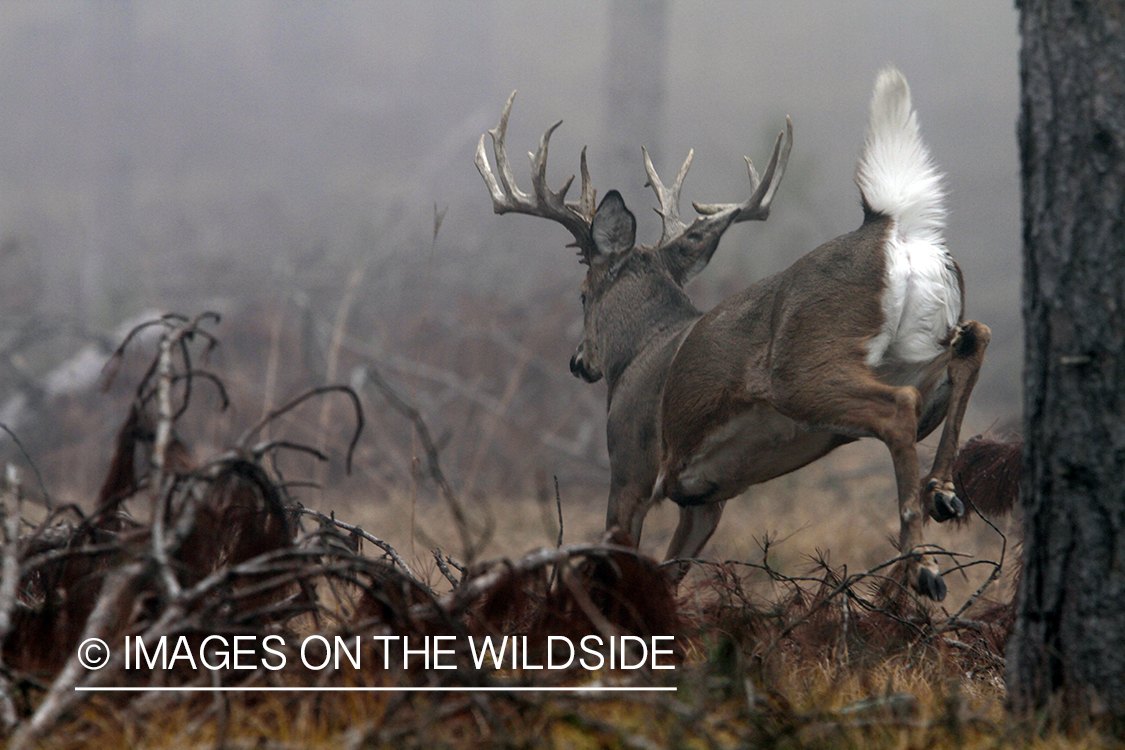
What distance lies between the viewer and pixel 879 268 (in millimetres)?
3309

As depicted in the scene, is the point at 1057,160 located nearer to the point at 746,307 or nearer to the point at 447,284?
the point at 746,307

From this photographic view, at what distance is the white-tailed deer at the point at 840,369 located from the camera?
318 cm

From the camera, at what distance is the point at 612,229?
15.4 feet

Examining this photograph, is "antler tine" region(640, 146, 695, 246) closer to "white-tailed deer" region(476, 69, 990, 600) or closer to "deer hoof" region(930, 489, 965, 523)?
"white-tailed deer" region(476, 69, 990, 600)

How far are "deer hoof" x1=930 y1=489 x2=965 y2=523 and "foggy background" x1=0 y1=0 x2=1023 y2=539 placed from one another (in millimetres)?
1068

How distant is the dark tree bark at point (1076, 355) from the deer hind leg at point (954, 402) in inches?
42.1

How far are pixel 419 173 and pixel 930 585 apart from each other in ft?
61.8

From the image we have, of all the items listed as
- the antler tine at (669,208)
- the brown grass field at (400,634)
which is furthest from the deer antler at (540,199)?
the brown grass field at (400,634)

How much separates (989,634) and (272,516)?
2.11 metres

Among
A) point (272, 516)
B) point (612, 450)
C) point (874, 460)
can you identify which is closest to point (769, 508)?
point (874, 460)

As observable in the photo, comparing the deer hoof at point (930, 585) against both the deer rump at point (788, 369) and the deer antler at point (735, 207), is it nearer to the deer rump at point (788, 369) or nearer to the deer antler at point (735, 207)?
the deer rump at point (788, 369)

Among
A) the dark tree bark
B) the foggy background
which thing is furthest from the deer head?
the dark tree bark

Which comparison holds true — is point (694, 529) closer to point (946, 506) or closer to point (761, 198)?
point (946, 506)

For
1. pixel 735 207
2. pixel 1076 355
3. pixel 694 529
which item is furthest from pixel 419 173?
pixel 1076 355
